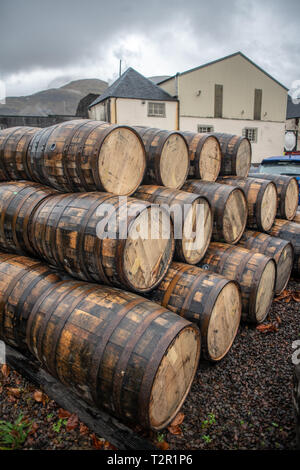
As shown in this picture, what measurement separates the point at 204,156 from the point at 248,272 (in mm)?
2029

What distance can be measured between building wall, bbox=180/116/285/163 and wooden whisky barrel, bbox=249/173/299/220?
17.5 metres

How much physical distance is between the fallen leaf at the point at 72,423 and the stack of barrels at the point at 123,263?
13.1 inches

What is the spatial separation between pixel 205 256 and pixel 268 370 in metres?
1.50

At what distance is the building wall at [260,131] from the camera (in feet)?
74.4

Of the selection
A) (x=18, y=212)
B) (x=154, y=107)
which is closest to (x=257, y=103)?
(x=154, y=107)

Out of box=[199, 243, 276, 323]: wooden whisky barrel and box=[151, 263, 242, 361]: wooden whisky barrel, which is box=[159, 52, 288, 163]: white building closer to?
box=[199, 243, 276, 323]: wooden whisky barrel

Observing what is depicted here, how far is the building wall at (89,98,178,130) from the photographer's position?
20188 mm

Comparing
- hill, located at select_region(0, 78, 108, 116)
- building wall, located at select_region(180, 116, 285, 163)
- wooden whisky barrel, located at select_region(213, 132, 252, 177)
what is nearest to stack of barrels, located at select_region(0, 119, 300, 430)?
wooden whisky barrel, located at select_region(213, 132, 252, 177)

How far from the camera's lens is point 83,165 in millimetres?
3260

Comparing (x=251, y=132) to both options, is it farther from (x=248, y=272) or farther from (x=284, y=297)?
(x=248, y=272)

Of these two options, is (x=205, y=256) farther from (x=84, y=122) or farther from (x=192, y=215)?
(x=84, y=122)

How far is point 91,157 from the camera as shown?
3186 millimetres
